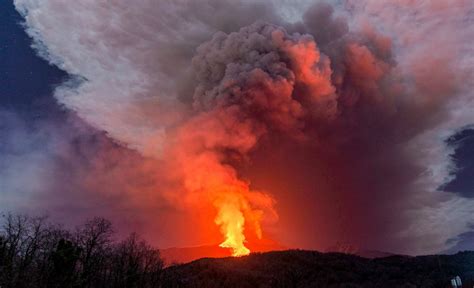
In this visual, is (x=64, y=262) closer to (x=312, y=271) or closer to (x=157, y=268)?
(x=157, y=268)

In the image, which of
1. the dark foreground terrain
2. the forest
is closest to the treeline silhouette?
the forest

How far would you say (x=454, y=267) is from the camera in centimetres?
17512

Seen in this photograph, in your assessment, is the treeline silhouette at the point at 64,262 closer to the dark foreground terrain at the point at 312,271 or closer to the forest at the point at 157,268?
the forest at the point at 157,268

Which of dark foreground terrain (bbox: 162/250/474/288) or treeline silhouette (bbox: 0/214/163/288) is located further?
dark foreground terrain (bbox: 162/250/474/288)

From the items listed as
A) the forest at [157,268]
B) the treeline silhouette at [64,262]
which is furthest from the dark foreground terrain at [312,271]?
the treeline silhouette at [64,262]

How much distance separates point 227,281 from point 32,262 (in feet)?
253

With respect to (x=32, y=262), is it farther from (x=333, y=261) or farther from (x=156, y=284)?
(x=333, y=261)

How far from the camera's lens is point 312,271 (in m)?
169

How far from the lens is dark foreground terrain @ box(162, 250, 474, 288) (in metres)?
132

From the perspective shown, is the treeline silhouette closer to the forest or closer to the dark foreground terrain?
the forest

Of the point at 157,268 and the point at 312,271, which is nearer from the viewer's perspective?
the point at 157,268

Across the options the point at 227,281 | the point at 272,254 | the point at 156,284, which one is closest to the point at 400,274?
the point at 272,254

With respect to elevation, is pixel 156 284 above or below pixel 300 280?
below

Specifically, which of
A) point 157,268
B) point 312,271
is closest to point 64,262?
point 157,268
